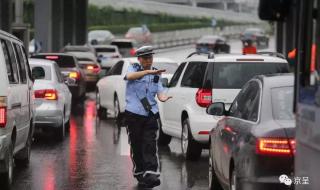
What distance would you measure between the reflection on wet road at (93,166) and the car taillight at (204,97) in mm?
955

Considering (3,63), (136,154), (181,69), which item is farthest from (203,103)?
(3,63)

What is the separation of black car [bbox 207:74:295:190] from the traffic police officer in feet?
4.98

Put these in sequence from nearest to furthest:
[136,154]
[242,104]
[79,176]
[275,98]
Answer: [275,98] < [242,104] < [136,154] < [79,176]

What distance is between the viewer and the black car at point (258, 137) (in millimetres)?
7469

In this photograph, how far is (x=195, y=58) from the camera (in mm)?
14383

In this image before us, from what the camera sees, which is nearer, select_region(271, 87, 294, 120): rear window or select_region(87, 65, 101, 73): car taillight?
select_region(271, 87, 294, 120): rear window

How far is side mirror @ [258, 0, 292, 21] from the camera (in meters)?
6.53

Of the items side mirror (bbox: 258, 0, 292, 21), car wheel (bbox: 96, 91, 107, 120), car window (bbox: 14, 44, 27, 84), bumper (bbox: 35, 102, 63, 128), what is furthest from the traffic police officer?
car wheel (bbox: 96, 91, 107, 120)

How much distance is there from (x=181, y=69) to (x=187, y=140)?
5.13 feet

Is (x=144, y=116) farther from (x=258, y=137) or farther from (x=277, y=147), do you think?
(x=277, y=147)

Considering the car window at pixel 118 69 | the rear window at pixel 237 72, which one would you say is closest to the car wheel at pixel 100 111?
the car window at pixel 118 69

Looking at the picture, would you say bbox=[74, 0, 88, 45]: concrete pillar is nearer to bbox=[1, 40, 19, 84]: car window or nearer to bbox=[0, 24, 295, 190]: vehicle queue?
bbox=[0, 24, 295, 190]: vehicle queue

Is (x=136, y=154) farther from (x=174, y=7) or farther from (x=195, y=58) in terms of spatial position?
(x=174, y=7)


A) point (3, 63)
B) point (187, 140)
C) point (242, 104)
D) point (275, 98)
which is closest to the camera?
point (275, 98)
